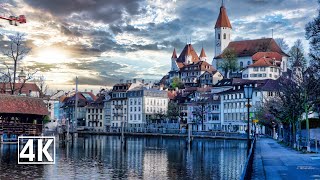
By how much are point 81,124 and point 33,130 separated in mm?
108326

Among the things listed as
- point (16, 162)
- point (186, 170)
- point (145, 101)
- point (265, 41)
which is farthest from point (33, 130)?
point (265, 41)

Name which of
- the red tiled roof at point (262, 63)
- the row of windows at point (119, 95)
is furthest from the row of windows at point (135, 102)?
the red tiled roof at point (262, 63)

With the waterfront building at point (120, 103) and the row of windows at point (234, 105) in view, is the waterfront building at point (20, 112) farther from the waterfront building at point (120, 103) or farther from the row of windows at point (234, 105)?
the waterfront building at point (120, 103)

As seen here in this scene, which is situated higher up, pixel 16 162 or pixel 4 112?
pixel 4 112

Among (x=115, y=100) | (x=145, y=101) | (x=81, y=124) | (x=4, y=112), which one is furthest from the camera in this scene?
(x=81, y=124)

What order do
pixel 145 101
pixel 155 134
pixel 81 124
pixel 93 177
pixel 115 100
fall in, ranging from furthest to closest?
pixel 81 124 < pixel 115 100 < pixel 145 101 < pixel 155 134 < pixel 93 177

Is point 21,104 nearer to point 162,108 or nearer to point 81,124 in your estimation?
point 162,108

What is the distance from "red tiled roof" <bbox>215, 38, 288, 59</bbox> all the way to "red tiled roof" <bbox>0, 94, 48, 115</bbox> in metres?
128

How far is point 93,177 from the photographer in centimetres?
3616

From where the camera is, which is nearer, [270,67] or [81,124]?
[270,67]

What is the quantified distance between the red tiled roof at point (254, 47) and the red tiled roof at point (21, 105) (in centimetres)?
12838

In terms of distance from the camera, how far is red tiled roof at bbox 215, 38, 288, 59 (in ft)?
605

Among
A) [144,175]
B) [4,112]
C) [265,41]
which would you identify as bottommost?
[144,175]

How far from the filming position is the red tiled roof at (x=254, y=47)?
18450cm
